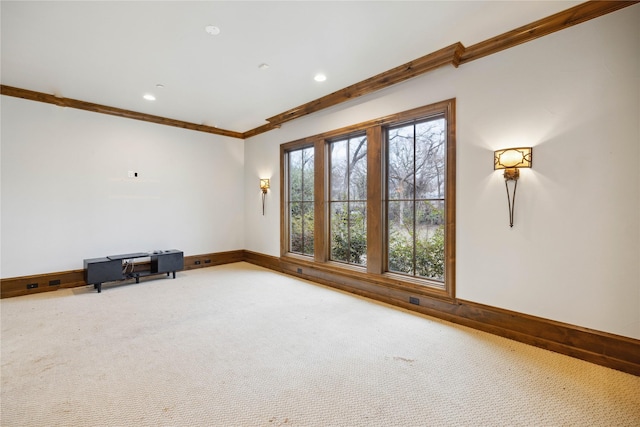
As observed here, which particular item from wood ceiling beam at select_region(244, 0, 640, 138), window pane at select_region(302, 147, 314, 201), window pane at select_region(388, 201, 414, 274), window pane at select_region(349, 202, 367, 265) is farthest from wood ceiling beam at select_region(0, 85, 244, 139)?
window pane at select_region(388, 201, 414, 274)

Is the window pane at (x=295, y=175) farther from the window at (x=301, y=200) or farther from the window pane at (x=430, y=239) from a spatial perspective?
the window pane at (x=430, y=239)

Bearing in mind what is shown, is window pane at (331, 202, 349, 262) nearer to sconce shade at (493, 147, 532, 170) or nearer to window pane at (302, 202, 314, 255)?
window pane at (302, 202, 314, 255)

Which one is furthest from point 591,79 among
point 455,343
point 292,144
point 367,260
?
point 292,144

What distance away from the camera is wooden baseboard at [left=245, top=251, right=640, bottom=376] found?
7.61 ft

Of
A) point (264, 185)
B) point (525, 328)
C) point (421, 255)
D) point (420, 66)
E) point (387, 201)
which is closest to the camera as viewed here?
point (525, 328)

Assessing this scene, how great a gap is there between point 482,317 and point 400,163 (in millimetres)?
2098

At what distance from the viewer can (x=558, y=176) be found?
2615mm

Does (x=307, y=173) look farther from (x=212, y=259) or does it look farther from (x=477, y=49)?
(x=477, y=49)

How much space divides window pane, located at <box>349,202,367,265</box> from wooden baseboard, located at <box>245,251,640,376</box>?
32 centimetres

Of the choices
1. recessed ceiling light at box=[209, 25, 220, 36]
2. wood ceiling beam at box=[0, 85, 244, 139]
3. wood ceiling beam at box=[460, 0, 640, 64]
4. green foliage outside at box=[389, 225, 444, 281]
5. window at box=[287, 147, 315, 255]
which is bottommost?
green foliage outside at box=[389, 225, 444, 281]

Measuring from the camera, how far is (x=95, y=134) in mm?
4910

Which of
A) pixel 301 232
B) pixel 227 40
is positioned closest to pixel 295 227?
pixel 301 232

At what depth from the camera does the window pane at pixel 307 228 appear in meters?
5.32

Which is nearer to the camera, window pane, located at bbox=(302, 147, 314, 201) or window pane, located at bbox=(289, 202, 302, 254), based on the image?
window pane, located at bbox=(302, 147, 314, 201)
